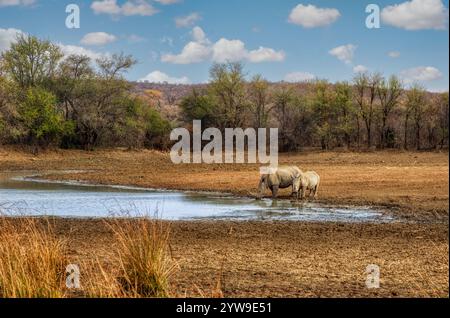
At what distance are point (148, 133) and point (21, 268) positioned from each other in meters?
50.4

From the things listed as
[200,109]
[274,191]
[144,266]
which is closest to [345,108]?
[200,109]

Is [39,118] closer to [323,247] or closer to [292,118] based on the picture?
[292,118]

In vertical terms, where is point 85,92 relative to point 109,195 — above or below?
above

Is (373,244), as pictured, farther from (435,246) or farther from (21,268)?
(21,268)

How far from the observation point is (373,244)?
42.4 ft

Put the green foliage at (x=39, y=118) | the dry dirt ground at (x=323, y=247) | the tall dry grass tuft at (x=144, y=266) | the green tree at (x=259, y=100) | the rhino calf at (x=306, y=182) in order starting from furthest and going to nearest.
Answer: the green tree at (x=259, y=100) < the green foliage at (x=39, y=118) < the rhino calf at (x=306, y=182) < the dry dirt ground at (x=323, y=247) < the tall dry grass tuft at (x=144, y=266)

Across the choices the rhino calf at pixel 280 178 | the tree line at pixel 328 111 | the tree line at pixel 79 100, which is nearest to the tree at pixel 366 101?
the tree line at pixel 328 111

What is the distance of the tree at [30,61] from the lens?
5366 cm

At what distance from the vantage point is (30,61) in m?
55.6

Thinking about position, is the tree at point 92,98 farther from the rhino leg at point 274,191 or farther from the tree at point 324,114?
the rhino leg at point 274,191

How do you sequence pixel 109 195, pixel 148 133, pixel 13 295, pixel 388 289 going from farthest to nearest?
pixel 148 133
pixel 109 195
pixel 388 289
pixel 13 295

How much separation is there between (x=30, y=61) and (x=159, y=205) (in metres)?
39.3

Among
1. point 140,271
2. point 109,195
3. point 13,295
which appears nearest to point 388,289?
point 140,271

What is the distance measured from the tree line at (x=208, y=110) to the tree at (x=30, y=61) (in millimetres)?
82
